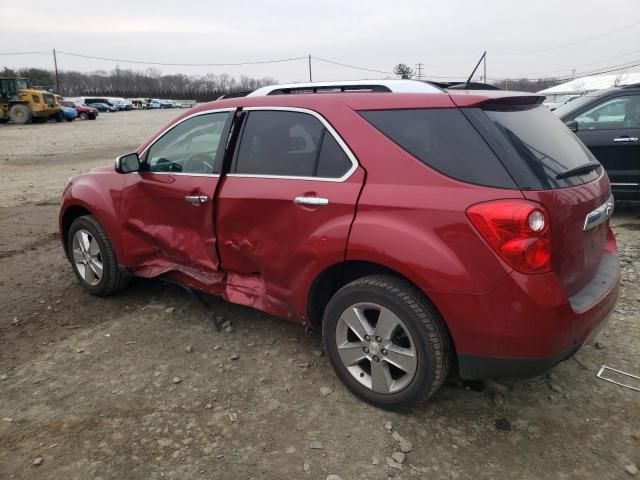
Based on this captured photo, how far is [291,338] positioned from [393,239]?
4.87ft

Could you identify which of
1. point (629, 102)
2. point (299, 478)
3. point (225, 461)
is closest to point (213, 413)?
point (225, 461)

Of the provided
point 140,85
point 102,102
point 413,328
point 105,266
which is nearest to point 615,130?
point 413,328

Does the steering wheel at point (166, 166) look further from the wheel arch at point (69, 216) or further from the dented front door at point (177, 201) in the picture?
the wheel arch at point (69, 216)

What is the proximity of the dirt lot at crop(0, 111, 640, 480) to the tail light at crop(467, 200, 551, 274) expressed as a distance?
3.16 ft

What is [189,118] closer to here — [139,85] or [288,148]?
[288,148]

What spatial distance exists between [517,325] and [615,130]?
17.7ft

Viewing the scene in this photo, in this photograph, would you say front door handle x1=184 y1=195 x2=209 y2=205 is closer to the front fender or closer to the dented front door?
the dented front door

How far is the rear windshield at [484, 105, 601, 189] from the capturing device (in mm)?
2514

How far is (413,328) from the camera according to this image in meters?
2.62

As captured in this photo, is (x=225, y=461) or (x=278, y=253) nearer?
(x=225, y=461)

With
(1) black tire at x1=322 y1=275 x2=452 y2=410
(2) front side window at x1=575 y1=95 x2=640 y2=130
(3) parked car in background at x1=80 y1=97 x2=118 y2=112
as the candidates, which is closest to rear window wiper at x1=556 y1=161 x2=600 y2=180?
(1) black tire at x1=322 y1=275 x2=452 y2=410

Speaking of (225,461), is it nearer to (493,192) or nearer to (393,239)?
(393,239)

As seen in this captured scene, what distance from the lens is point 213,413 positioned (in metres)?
2.93

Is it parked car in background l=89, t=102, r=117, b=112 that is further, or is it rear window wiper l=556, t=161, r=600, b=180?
parked car in background l=89, t=102, r=117, b=112
